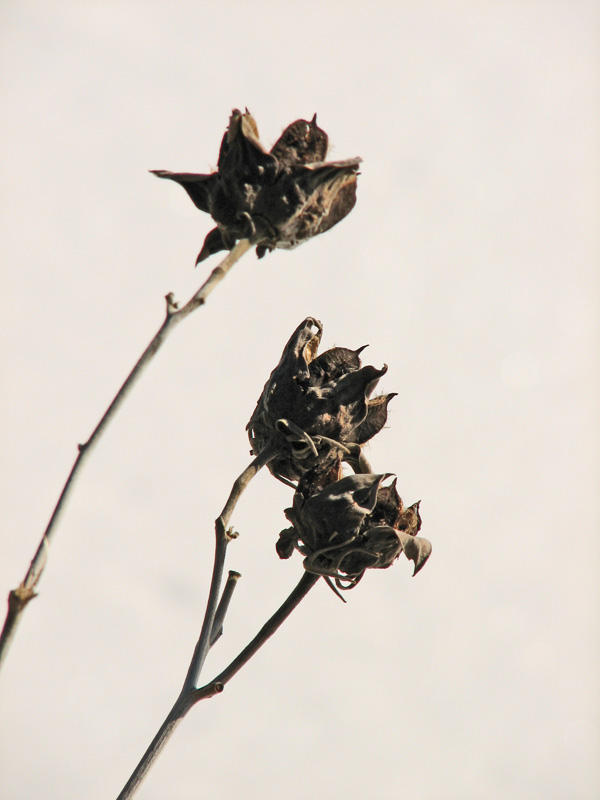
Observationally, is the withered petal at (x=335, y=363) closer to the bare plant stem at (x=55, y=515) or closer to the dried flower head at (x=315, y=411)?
the dried flower head at (x=315, y=411)

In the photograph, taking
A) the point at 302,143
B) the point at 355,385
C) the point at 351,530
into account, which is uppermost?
the point at 302,143

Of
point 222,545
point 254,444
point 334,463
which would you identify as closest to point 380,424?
point 334,463

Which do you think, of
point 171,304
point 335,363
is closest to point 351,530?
point 335,363

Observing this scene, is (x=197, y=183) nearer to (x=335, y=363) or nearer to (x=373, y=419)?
(x=335, y=363)

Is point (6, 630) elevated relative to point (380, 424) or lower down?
lower down

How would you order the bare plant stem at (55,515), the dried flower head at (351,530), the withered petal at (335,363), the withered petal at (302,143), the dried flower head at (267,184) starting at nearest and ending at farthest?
the bare plant stem at (55,515)
the dried flower head at (267,184)
the withered petal at (302,143)
the dried flower head at (351,530)
the withered petal at (335,363)

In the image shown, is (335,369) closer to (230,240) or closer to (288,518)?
(288,518)

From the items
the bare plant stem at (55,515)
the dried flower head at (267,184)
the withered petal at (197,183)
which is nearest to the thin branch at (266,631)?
the bare plant stem at (55,515)
